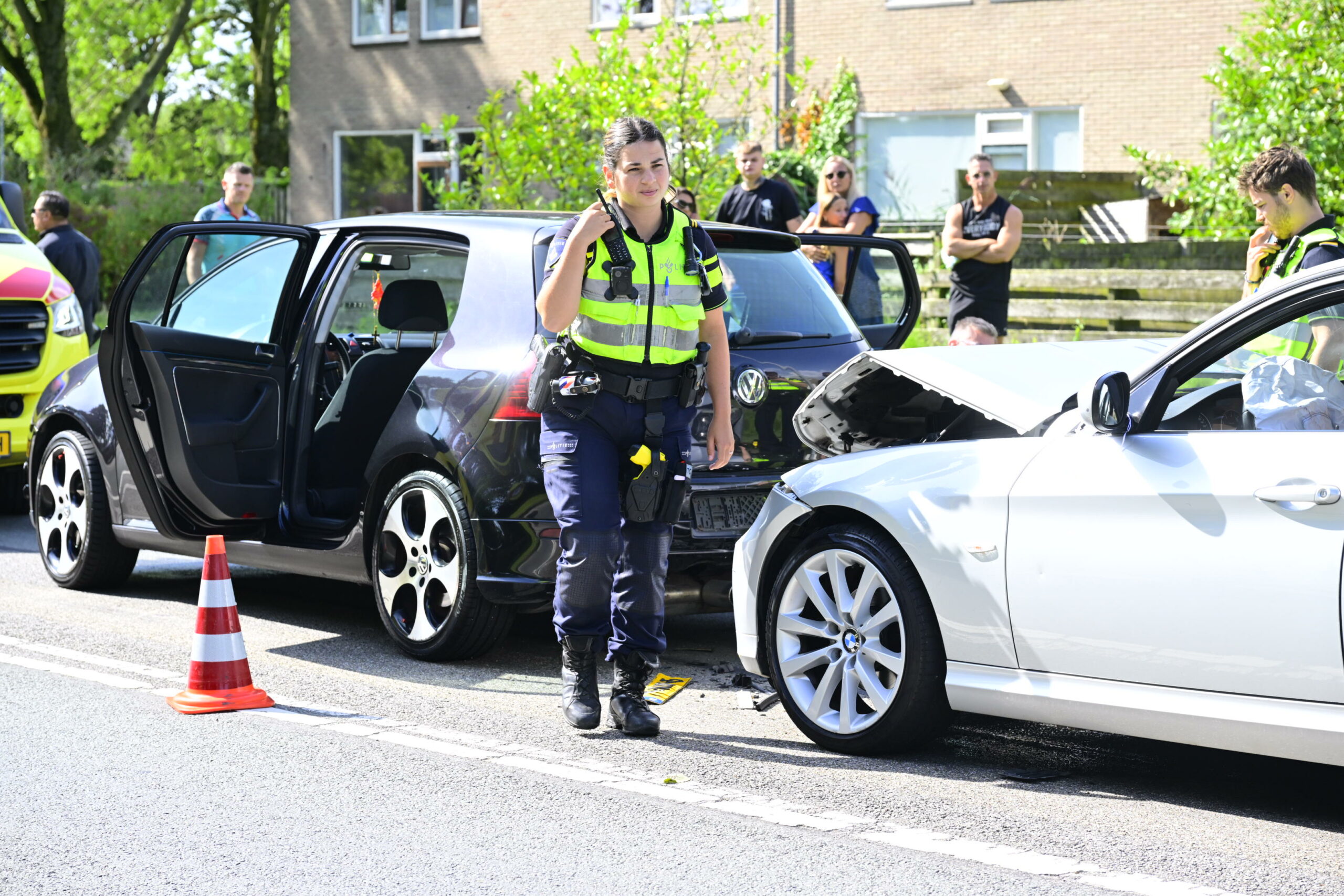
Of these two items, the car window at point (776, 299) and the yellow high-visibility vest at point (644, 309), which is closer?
the yellow high-visibility vest at point (644, 309)

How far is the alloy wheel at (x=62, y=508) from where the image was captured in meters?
7.98

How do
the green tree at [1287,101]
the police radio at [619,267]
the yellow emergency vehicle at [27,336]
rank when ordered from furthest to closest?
the green tree at [1287,101] < the yellow emergency vehicle at [27,336] < the police radio at [619,267]

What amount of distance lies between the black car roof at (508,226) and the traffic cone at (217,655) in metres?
1.57

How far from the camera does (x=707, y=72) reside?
81.7ft

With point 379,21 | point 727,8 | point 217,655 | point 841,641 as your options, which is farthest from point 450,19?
point 841,641

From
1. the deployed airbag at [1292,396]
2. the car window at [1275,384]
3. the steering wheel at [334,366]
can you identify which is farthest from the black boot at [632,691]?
the steering wheel at [334,366]

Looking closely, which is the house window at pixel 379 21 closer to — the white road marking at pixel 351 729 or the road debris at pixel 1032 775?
the white road marking at pixel 351 729

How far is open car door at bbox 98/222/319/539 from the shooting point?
22.0 feet

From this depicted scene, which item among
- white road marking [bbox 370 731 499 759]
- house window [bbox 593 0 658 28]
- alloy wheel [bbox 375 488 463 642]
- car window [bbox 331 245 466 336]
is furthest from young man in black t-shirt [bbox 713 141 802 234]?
house window [bbox 593 0 658 28]

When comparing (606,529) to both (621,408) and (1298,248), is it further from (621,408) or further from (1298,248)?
(1298,248)

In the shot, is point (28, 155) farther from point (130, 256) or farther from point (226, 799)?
point (226, 799)

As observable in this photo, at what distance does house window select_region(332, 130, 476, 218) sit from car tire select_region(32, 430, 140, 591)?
2159cm

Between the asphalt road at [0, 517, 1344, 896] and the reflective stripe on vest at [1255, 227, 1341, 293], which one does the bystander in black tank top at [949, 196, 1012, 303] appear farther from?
the asphalt road at [0, 517, 1344, 896]

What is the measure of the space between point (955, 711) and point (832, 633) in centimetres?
44
